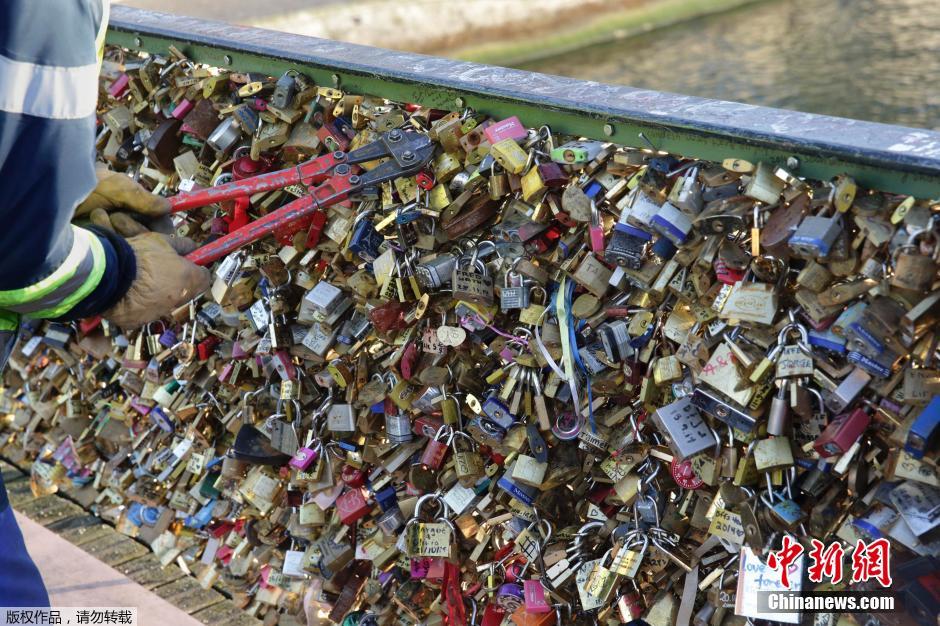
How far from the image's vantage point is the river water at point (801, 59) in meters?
9.22

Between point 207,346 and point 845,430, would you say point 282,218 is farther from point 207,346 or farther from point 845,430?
point 845,430

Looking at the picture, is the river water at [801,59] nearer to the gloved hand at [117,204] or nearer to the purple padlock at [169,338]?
the purple padlock at [169,338]

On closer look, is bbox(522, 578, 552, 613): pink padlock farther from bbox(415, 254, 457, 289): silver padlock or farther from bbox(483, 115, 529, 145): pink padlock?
bbox(483, 115, 529, 145): pink padlock

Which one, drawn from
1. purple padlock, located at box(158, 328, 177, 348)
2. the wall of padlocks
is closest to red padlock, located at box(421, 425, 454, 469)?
the wall of padlocks

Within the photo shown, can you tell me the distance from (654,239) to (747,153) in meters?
0.27

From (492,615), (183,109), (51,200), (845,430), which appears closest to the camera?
(51,200)

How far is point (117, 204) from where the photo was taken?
2.56 meters

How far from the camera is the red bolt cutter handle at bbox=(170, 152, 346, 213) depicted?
101 inches

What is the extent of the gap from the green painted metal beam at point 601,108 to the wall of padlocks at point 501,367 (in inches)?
1.5

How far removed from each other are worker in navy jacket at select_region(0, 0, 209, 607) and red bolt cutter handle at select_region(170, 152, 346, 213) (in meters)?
0.34

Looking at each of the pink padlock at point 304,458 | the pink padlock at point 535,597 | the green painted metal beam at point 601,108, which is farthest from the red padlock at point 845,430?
the pink padlock at point 304,458

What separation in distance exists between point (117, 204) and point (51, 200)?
2.60 feet

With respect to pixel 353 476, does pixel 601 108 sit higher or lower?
higher

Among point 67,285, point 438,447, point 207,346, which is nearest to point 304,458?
point 438,447
